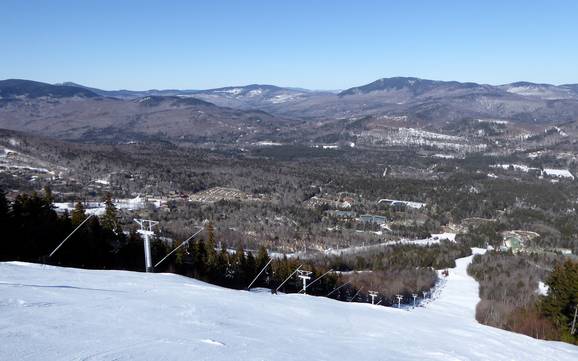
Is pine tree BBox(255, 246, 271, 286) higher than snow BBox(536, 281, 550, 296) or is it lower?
higher

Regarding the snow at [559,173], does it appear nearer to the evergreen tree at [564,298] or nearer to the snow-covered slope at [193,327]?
the evergreen tree at [564,298]

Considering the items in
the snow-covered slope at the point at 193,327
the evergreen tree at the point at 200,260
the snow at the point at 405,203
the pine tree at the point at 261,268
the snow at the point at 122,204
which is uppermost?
the snow-covered slope at the point at 193,327

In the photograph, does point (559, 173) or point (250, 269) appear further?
point (559, 173)

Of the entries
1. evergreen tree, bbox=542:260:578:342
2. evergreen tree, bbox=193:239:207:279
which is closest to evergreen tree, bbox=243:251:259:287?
evergreen tree, bbox=193:239:207:279

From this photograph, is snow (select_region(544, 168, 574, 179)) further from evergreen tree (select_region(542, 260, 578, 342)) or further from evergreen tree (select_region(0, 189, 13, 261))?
evergreen tree (select_region(0, 189, 13, 261))

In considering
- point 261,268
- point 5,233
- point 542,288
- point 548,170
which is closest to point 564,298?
point 261,268

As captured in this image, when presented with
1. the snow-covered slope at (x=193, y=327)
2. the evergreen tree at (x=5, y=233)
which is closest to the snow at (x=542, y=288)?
the snow-covered slope at (x=193, y=327)

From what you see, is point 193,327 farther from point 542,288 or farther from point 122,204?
point 122,204

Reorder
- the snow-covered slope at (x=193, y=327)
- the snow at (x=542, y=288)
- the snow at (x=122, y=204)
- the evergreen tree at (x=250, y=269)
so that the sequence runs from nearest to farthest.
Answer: the snow-covered slope at (x=193, y=327) < the evergreen tree at (x=250, y=269) < the snow at (x=542, y=288) < the snow at (x=122, y=204)

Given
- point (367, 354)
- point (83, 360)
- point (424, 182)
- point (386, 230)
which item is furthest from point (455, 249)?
point (83, 360)
